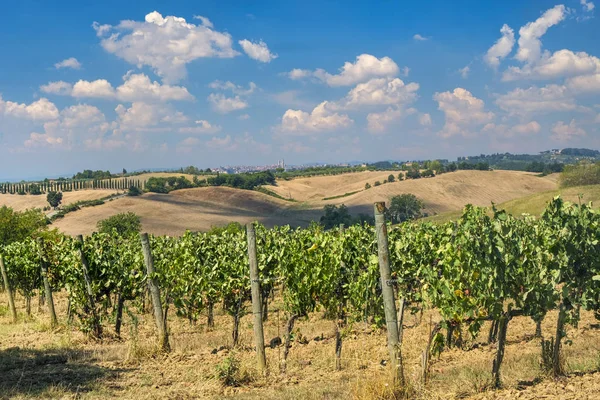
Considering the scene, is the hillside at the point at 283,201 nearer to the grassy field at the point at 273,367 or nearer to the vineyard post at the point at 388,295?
the grassy field at the point at 273,367

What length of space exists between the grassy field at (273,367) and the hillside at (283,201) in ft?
227

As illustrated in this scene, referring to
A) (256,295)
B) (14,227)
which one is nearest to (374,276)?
(256,295)

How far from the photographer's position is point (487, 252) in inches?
227

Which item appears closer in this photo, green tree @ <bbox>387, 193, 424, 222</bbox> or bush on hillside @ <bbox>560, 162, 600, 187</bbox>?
green tree @ <bbox>387, 193, 424, 222</bbox>

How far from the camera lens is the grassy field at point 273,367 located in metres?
6.14

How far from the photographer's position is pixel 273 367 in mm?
8461

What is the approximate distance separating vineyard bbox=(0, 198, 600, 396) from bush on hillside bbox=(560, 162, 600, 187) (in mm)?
99490

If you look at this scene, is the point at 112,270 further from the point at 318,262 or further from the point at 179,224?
the point at 179,224

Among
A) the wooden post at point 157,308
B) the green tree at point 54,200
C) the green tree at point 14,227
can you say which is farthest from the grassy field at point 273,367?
the green tree at point 54,200

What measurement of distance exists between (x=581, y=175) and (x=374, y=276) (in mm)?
106717

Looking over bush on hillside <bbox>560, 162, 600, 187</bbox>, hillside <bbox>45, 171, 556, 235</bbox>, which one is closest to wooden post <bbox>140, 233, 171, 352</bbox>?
hillside <bbox>45, 171, 556, 235</bbox>

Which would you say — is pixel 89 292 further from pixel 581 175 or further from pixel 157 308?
pixel 581 175

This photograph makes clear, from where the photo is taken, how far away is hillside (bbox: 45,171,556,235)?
286 ft

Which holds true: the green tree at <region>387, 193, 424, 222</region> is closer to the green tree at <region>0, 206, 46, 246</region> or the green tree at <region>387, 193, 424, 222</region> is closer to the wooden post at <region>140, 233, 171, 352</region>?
the green tree at <region>0, 206, 46, 246</region>
